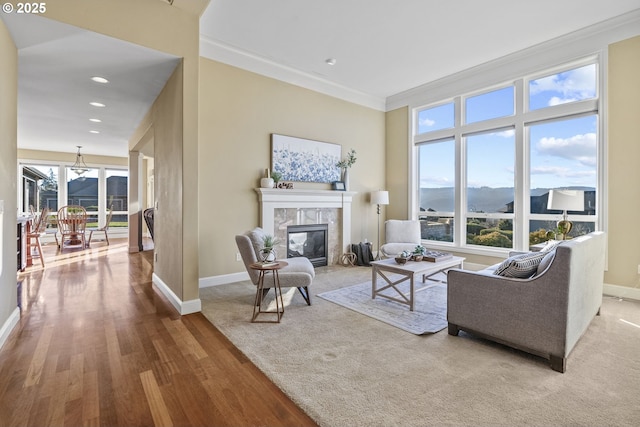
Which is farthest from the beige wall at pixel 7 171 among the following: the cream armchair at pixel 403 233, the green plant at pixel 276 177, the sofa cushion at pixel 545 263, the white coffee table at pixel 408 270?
the cream armchair at pixel 403 233

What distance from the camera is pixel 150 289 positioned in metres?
3.99

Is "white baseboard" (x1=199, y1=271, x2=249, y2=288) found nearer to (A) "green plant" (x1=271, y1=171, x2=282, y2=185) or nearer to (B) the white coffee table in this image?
(A) "green plant" (x1=271, y1=171, x2=282, y2=185)

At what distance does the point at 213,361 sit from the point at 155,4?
327cm

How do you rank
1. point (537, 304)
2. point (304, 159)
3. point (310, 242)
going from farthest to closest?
point (310, 242), point (304, 159), point (537, 304)

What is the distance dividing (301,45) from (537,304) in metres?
4.05

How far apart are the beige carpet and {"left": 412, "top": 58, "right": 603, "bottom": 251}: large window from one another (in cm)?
192

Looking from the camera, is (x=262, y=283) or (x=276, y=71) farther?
(x=276, y=71)

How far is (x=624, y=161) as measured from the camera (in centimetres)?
371

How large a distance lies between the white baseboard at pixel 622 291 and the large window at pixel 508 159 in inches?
29.8

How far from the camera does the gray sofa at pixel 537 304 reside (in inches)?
79.8

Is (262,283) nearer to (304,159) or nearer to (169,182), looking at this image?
(169,182)

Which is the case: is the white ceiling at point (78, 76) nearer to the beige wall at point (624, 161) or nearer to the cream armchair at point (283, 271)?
the cream armchair at point (283, 271)

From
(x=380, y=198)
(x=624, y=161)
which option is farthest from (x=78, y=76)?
(x=624, y=161)

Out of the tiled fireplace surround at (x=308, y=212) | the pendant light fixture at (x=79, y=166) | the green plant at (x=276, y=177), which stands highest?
the pendant light fixture at (x=79, y=166)
